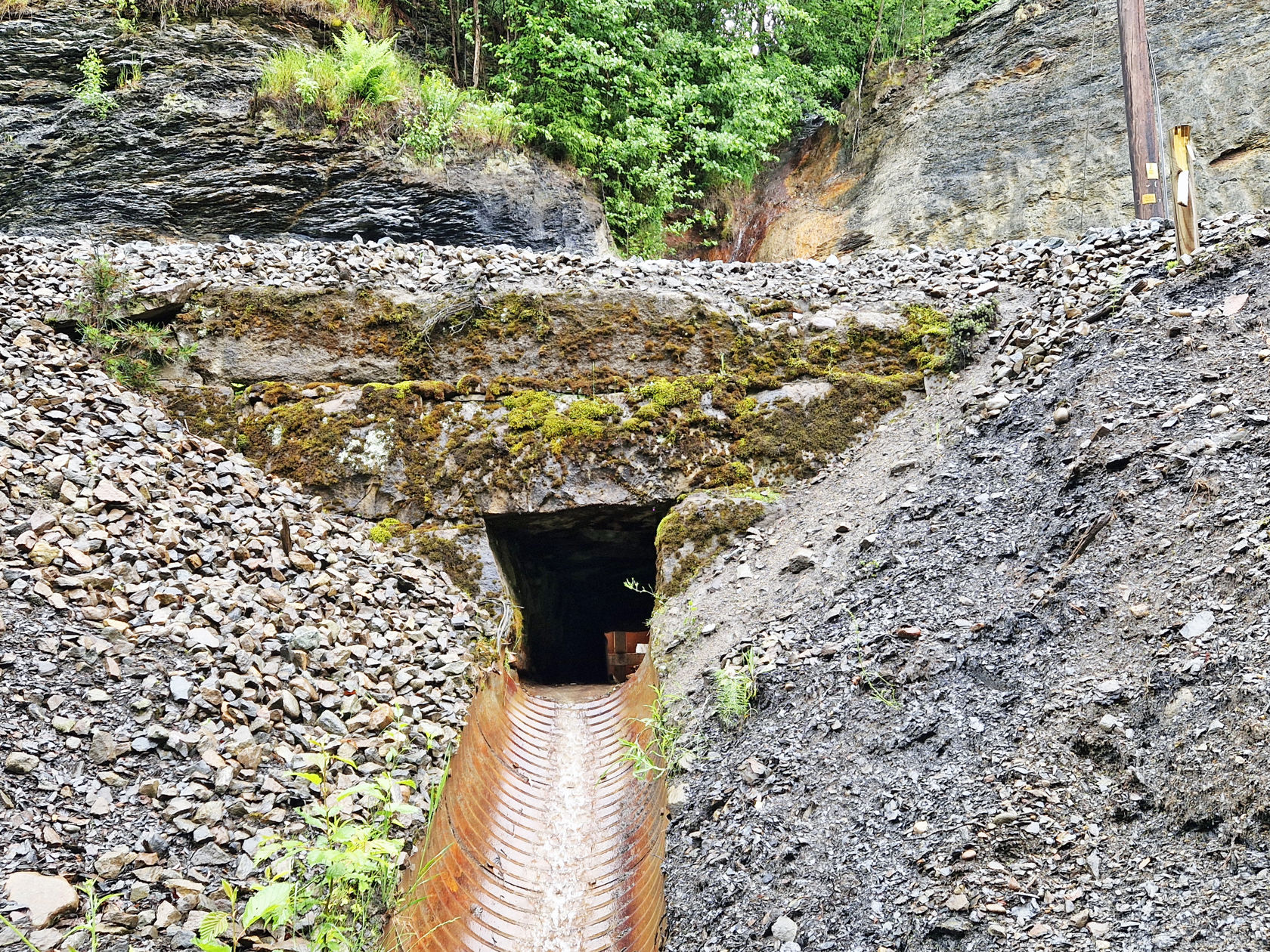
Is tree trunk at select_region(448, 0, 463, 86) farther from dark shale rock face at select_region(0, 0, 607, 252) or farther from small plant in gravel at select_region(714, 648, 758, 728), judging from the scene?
small plant in gravel at select_region(714, 648, 758, 728)

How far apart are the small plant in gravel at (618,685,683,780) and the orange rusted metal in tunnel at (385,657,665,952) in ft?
0.25

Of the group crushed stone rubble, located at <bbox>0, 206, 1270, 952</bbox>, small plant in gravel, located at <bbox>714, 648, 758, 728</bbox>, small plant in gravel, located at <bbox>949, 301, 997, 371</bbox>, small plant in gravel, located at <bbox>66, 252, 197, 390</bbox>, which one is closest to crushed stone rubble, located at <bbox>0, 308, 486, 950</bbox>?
crushed stone rubble, located at <bbox>0, 206, 1270, 952</bbox>

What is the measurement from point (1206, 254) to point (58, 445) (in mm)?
7417

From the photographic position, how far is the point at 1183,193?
5.51 meters

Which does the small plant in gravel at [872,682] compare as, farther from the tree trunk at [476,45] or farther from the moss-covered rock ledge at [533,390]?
the tree trunk at [476,45]

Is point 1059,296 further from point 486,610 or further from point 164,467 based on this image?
point 164,467

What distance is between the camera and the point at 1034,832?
2.73 m

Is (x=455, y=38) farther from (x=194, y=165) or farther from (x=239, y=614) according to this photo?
(x=239, y=614)

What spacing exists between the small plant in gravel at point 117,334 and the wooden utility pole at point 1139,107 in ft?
31.6

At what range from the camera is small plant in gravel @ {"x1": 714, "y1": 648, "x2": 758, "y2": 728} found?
13.6 feet

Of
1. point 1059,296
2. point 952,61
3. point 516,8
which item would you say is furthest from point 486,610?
point 952,61

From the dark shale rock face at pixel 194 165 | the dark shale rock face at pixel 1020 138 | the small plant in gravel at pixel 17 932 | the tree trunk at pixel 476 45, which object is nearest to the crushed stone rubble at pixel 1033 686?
the small plant in gravel at pixel 17 932

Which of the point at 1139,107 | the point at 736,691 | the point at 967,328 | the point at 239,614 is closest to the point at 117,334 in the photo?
the point at 239,614

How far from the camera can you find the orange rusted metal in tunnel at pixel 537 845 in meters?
3.56
